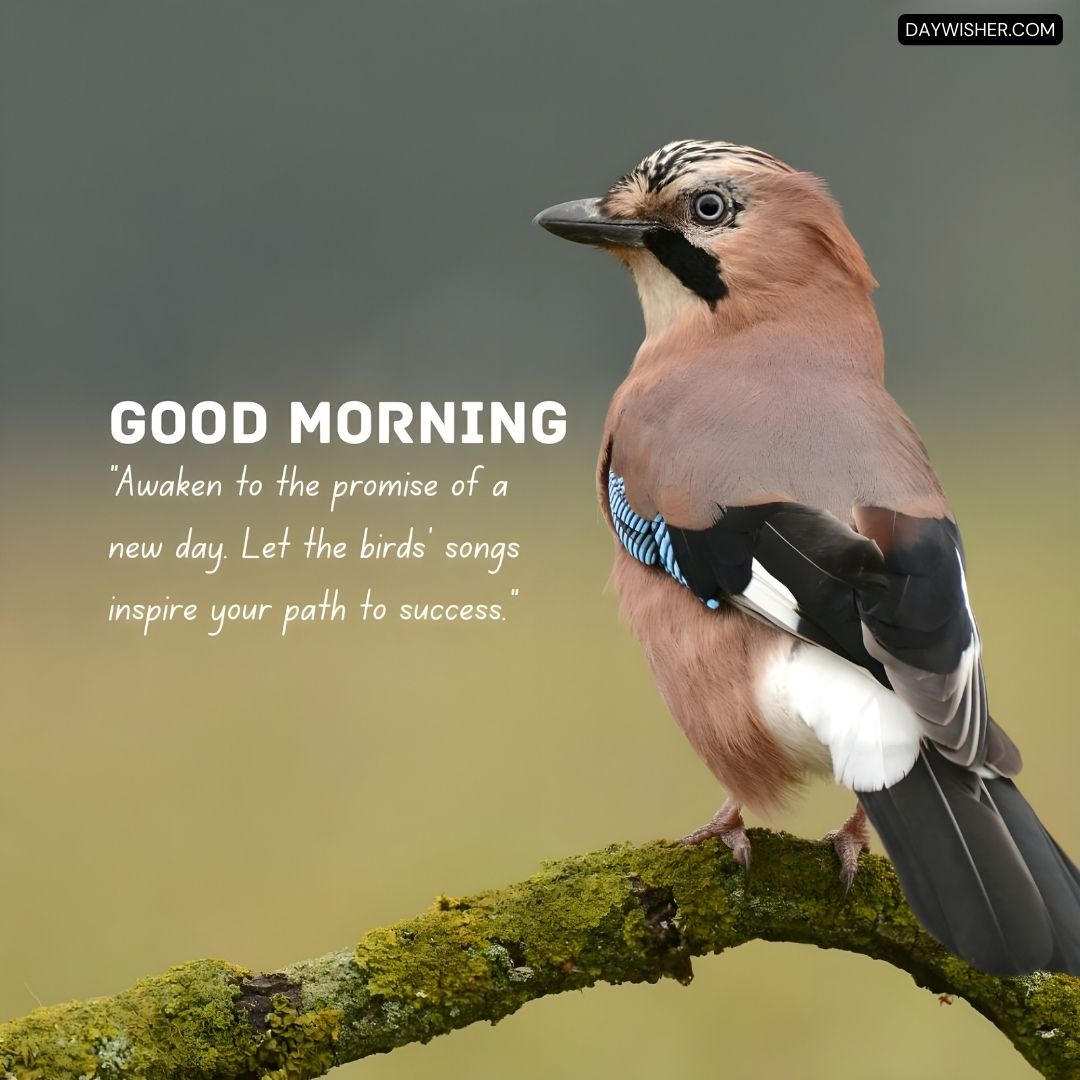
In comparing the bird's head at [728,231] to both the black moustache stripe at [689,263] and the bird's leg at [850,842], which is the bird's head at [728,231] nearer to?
the black moustache stripe at [689,263]

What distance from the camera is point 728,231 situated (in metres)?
3.43

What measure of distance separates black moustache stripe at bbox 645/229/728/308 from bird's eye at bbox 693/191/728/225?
2.3 inches

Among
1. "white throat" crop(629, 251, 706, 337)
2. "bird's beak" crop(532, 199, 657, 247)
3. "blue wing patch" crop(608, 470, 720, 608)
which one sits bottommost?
"blue wing patch" crop(608, 470, 720, 608)

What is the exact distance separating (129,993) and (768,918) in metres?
1.02

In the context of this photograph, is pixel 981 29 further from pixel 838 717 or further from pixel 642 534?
pixel 838 717

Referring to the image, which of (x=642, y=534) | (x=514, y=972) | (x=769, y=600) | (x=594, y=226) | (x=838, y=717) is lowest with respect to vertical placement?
(x=514, y=972)

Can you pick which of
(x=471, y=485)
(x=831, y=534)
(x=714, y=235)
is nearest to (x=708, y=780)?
(x=471, y=485)

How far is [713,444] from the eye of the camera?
296 centimetres

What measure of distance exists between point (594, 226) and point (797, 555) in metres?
1.15

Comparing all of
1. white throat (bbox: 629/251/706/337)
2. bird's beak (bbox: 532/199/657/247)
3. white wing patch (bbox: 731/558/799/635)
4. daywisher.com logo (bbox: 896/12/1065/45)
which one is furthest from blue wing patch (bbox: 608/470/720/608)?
daywisher.com logo (bbox: 896/12/1065/45)

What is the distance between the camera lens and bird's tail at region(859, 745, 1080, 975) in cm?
225

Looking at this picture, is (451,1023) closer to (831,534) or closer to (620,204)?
(831,534)

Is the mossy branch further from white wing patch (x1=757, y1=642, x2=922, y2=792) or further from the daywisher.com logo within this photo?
the daywisher.com logo

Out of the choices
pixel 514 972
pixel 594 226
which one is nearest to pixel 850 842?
pixel 514 972
